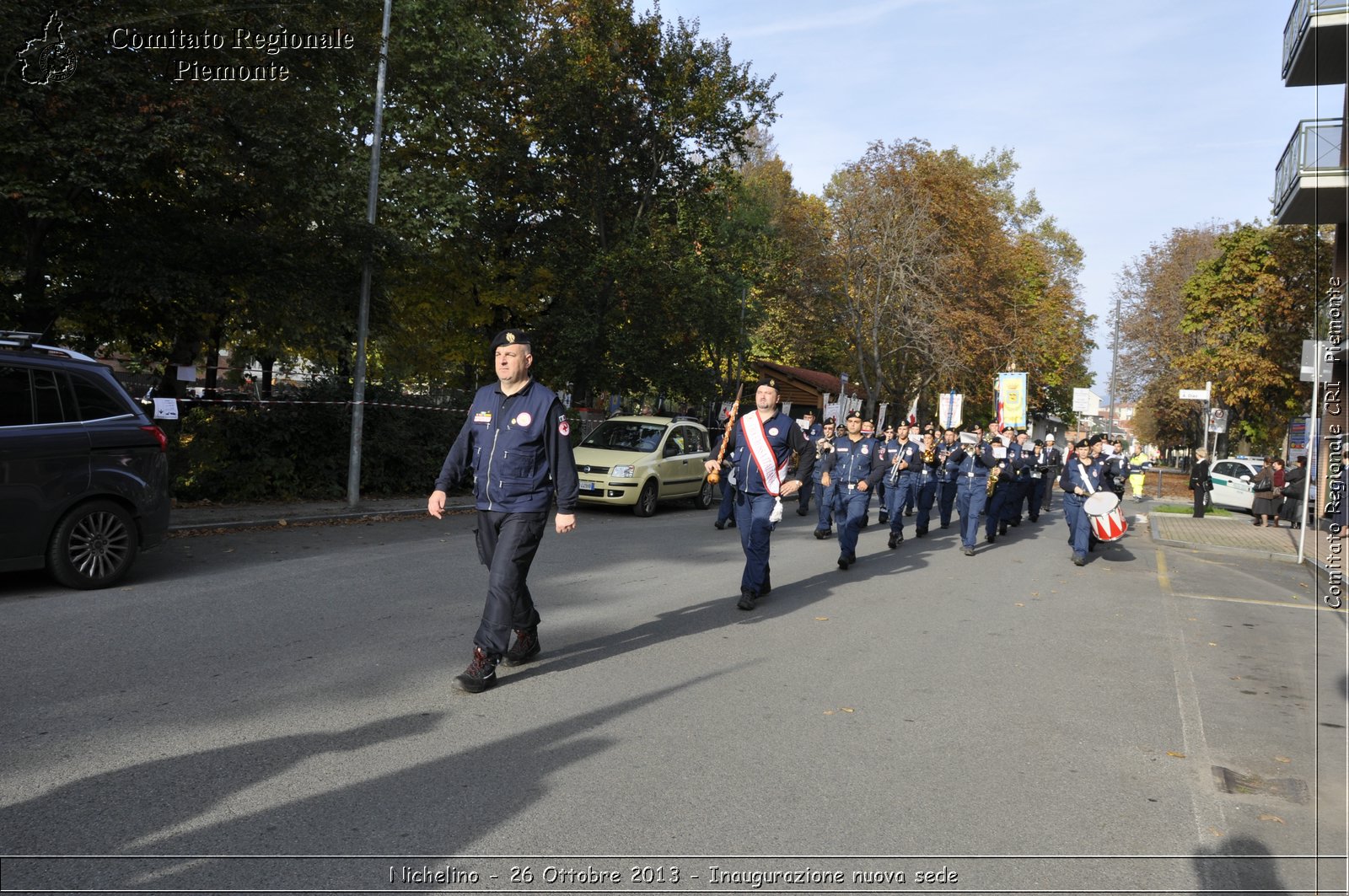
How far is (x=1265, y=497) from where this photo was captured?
24.5m

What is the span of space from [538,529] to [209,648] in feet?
7.71

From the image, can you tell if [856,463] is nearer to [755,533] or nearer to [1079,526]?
[1079,526]

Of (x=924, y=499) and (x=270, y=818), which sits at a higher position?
(x=924, y=499)

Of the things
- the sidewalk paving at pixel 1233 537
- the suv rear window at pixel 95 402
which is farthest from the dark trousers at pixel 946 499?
the suv rear window at pixel 95 402

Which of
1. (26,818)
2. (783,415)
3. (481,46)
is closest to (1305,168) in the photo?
(481,46)

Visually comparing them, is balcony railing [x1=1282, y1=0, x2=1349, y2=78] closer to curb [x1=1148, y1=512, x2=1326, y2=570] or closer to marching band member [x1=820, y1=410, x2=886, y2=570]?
curb [x1=1148, y1=512, x2=1326, y2=570]

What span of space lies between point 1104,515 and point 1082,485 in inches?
20.1

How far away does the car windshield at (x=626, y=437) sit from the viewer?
57.9 ft

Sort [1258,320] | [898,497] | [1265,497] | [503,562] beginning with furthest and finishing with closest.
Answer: [1258,320] < [1265,497] < [898,497] < [503,562]

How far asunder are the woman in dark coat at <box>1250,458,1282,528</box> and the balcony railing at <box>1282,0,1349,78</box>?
31.0ft

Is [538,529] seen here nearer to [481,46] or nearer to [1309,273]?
[481,46]

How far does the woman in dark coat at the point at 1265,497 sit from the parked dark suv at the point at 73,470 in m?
24.4

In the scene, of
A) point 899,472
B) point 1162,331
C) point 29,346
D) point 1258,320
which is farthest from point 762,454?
point 1162,331

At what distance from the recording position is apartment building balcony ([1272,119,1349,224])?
21.6 meters
